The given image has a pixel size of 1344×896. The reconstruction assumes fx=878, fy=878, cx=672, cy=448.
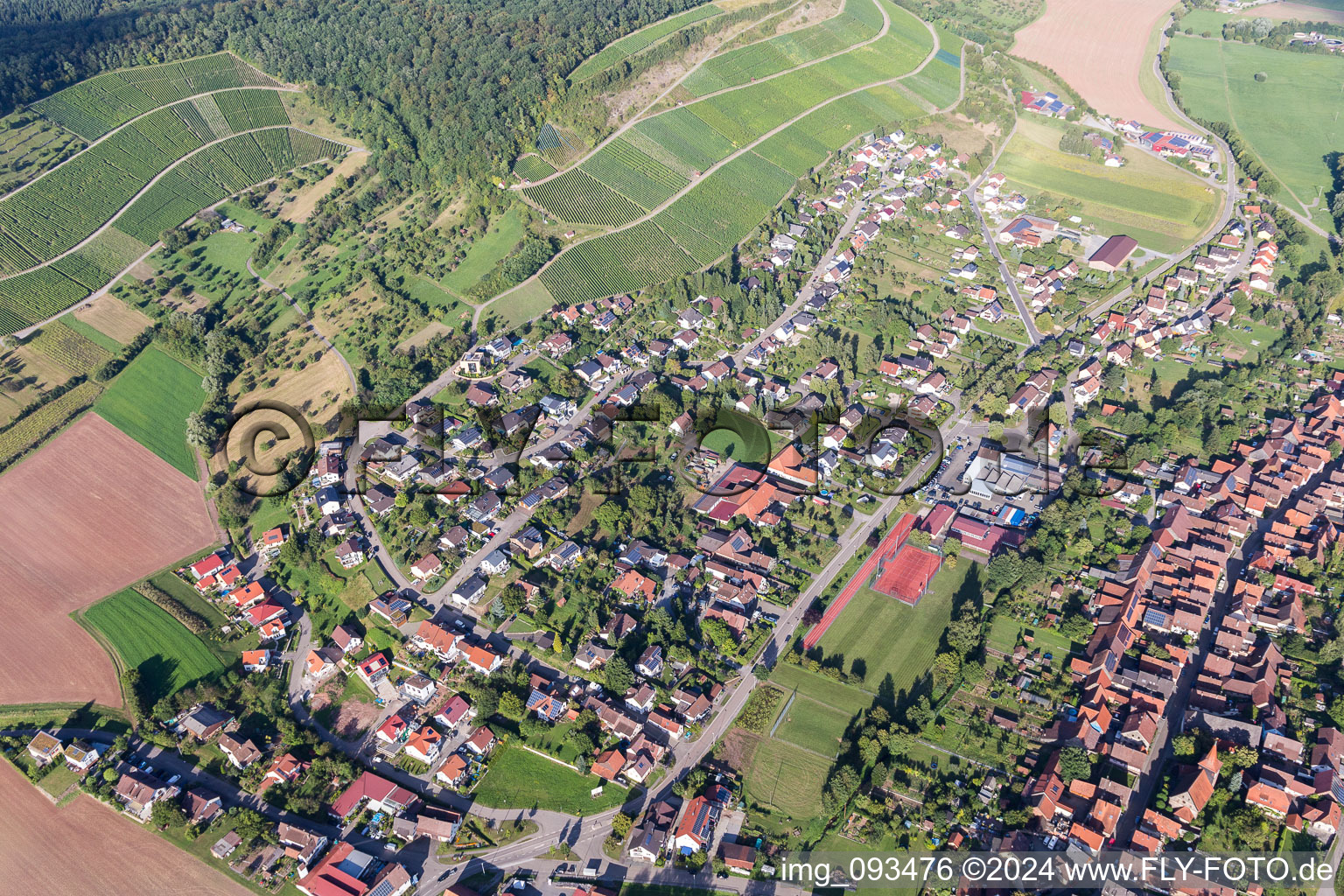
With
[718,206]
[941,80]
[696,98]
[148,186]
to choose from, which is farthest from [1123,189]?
[148,186]

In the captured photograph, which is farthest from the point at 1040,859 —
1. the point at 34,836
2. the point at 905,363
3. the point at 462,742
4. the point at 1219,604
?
the point at 34,836

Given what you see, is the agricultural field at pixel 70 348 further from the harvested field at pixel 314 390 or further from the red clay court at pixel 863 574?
the red clay court at pixel 863 574

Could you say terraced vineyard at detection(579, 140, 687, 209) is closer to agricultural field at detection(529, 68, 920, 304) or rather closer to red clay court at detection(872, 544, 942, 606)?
agricultural field at detection(529, 68, 920, 304)

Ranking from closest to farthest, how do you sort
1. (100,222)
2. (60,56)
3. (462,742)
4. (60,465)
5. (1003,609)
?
(462,742), (1003,609), (60,465), (100,222), (60,56)

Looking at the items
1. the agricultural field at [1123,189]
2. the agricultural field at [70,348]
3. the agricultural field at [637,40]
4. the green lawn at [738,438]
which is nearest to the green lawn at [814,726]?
the green lawn at [738,438]

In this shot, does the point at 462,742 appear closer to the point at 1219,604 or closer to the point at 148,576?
the point at 148,576

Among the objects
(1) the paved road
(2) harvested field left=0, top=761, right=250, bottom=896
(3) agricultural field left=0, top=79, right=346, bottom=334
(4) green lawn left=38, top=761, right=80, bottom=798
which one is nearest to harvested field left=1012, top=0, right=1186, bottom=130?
(1) the paved road

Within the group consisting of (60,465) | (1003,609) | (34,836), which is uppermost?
(60,465)
